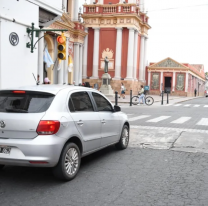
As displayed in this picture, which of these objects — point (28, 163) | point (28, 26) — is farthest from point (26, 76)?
point (28, 163)

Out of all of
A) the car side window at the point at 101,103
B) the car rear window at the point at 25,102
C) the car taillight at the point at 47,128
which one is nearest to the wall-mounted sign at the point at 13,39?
the car side window at the point at 101,103

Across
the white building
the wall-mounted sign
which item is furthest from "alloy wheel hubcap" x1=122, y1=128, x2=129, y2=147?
the wall-mounted sign

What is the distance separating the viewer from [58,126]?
462 cm

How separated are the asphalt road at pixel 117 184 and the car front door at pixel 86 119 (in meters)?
0.50

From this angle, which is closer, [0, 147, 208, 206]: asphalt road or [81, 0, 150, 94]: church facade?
[0, 147, 208, 206]: asphalt road

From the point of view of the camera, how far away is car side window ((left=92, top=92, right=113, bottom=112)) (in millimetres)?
6186

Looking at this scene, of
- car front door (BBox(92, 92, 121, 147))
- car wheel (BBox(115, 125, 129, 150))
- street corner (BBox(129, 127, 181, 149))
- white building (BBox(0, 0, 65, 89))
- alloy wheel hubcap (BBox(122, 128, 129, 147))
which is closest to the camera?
car front door (BBox(92, 92, 121, 147))

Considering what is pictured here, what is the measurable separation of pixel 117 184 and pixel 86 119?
4.20 ft

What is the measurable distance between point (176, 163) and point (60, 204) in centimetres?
300

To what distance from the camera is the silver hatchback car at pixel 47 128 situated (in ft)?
14.7

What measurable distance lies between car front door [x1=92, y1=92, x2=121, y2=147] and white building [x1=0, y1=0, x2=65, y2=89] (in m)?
5.16

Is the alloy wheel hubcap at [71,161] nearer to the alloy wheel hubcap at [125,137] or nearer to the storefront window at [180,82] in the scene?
the alloy wheel hubcap at [125,137]

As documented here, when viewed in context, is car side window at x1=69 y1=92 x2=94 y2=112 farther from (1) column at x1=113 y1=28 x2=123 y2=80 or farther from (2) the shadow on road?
(1) column at x1=113 y1=28 x2=123 y2=80

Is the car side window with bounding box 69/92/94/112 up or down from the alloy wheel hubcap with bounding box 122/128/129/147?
up
